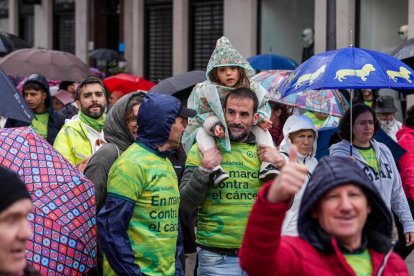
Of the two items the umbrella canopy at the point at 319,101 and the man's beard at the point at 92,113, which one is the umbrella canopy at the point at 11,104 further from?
the umbrella canopy at the point at 319,101

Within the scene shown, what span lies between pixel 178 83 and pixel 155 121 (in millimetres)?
2195

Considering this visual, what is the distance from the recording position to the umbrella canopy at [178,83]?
7.36m

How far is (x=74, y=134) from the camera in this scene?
7438mm

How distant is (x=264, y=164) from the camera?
19.2 ft

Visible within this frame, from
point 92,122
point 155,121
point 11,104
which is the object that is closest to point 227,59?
point 155,121

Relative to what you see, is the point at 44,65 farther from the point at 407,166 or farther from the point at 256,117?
the point at 256,117

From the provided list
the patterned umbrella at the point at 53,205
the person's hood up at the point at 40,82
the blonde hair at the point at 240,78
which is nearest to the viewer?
the patterned umbrella at the point at 53,205

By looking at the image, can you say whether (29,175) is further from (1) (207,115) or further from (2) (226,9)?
(2) (226,9)

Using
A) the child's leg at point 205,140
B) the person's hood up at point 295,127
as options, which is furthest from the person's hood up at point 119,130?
the person's hood up at point 295,127

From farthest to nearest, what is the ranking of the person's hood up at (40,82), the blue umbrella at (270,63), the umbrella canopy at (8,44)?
the blue umbrella at (270,63) < the umbrella canopy at (8,44) < the person's hood up at (40,82)

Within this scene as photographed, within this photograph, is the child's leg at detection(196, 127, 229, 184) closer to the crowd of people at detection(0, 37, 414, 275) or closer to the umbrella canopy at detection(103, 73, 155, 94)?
the crowd of people at detection(0, 37, 414, 275)

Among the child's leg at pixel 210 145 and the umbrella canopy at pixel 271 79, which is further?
the umbrella canopy at pixel 271 79

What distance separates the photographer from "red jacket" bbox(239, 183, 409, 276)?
136 inches

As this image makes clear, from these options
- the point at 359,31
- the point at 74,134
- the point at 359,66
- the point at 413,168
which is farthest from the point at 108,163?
the point at 359,31
